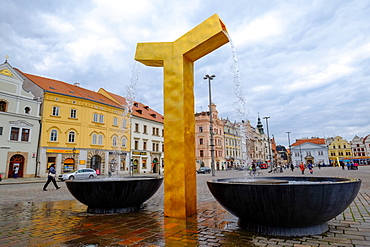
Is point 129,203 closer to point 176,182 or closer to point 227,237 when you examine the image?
point 176,182

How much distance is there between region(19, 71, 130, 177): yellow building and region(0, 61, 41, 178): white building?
34.7 inches

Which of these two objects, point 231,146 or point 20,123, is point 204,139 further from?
point 20,123

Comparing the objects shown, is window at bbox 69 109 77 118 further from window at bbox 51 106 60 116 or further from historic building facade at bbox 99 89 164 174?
historic building facade at bbox 99 89 164 174

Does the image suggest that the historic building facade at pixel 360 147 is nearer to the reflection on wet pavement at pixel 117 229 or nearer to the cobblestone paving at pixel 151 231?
the cobblestone paving at pixel 151 231

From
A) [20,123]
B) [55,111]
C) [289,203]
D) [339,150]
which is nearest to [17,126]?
[20,123]

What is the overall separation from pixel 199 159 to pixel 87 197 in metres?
51.0

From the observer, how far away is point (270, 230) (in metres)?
3.90

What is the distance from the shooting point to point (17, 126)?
2611cm

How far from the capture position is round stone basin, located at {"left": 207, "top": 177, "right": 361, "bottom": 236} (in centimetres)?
350

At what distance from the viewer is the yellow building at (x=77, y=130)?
28.5 meters

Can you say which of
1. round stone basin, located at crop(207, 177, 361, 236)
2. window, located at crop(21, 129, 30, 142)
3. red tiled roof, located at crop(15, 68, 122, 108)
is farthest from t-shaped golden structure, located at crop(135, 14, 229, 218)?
red tiled roof, located at crop(15, 68, 122, 108)

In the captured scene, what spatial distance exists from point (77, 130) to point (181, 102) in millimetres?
28671

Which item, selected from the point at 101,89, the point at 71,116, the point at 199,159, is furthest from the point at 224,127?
the point at 71,116

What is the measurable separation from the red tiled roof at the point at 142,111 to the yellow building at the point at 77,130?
3047mm
